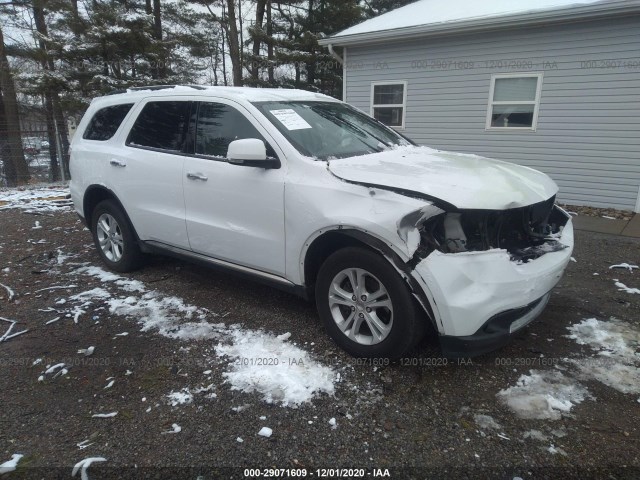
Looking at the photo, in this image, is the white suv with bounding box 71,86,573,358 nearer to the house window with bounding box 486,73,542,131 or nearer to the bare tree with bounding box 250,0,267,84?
the house window with bounding box 486,73,542,131

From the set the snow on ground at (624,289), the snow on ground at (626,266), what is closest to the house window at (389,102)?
the snow on ground at (626,266)

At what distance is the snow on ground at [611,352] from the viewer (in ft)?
9.16

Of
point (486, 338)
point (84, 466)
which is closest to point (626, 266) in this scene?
point (486, 338)

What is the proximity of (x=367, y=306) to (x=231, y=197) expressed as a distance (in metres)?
1.39

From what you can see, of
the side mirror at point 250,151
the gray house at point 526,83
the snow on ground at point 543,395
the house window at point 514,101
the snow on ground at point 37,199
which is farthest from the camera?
the house window at point 514,101

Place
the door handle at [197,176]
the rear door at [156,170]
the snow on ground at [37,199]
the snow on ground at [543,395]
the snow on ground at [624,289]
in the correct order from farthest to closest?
the snow on ground at [37,199] < the snow on ground at [624,289] < the rear door at [156,170] < the door handle at [197,176] < the snow on ground at [543,395]

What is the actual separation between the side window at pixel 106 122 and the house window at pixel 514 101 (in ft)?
24.2

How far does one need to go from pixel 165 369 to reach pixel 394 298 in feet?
5.32

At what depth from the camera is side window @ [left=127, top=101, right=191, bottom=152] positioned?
391cm

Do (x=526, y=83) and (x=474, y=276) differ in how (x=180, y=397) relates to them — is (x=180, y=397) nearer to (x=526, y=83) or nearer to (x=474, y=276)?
(x=474, y=276)

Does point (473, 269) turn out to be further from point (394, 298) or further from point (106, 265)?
point (106, 265)

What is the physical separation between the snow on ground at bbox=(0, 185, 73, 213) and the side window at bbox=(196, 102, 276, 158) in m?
5.85

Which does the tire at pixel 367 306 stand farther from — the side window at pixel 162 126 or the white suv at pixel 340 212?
the side window at pixel 162 126

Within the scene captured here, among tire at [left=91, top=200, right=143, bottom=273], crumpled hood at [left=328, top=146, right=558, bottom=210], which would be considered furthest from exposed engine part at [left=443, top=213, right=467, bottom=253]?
tire at [left=91, top=200, right=143, bottom=273]
